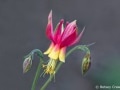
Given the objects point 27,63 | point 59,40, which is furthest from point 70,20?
point 27,63

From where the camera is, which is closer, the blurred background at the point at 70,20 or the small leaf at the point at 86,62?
the small leaf at the point at 86,62

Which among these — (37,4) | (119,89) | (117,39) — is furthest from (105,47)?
(37,4)

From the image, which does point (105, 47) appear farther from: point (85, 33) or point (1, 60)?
point (1, 60)

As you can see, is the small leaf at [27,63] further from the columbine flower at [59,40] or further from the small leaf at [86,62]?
the small leaf at [86,62]

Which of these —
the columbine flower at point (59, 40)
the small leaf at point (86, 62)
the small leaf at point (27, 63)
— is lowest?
the small leaf at point (86, 62)

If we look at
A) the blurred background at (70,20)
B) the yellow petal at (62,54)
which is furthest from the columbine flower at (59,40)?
the blurred background at (70,20)

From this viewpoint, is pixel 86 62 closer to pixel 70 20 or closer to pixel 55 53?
pixel 55 53
